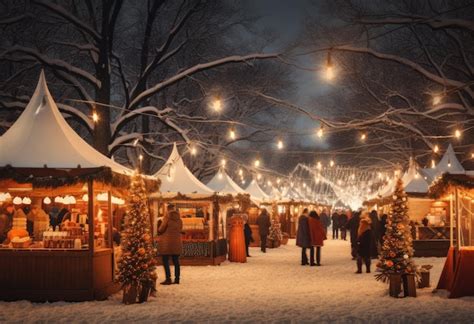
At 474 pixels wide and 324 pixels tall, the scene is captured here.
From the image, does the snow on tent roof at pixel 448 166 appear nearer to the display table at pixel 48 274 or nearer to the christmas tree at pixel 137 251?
the christmas tree at pixel 137 251

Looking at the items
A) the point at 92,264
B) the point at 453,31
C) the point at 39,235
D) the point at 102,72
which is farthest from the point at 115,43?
the point at 92,264

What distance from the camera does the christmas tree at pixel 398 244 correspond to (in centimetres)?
1355

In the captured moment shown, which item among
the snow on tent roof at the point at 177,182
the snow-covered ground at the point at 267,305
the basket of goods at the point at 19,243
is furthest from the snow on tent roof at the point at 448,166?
the basket of goods at the point at 19,243

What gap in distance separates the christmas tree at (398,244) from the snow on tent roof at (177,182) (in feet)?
34.1

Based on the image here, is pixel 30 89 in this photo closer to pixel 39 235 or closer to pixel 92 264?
pixel 39 235

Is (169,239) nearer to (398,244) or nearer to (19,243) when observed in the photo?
(19,243)

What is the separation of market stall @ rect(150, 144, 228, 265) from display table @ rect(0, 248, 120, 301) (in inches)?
337

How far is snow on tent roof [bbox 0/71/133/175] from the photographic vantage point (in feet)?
43.1

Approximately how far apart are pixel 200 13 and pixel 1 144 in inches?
580

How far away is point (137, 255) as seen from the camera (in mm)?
13289

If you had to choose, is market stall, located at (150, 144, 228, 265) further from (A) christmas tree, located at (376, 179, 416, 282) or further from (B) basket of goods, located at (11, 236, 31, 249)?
(A) christmas tree, located at (376, 179, 416, 282)

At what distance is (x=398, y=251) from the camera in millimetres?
13594

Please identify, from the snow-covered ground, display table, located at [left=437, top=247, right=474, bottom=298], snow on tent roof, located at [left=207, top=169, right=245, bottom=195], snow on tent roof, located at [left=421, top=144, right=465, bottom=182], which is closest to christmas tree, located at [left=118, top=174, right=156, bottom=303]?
the snow-covered ground

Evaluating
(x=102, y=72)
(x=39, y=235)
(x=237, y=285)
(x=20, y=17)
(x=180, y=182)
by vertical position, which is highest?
(x=20, y=17)
